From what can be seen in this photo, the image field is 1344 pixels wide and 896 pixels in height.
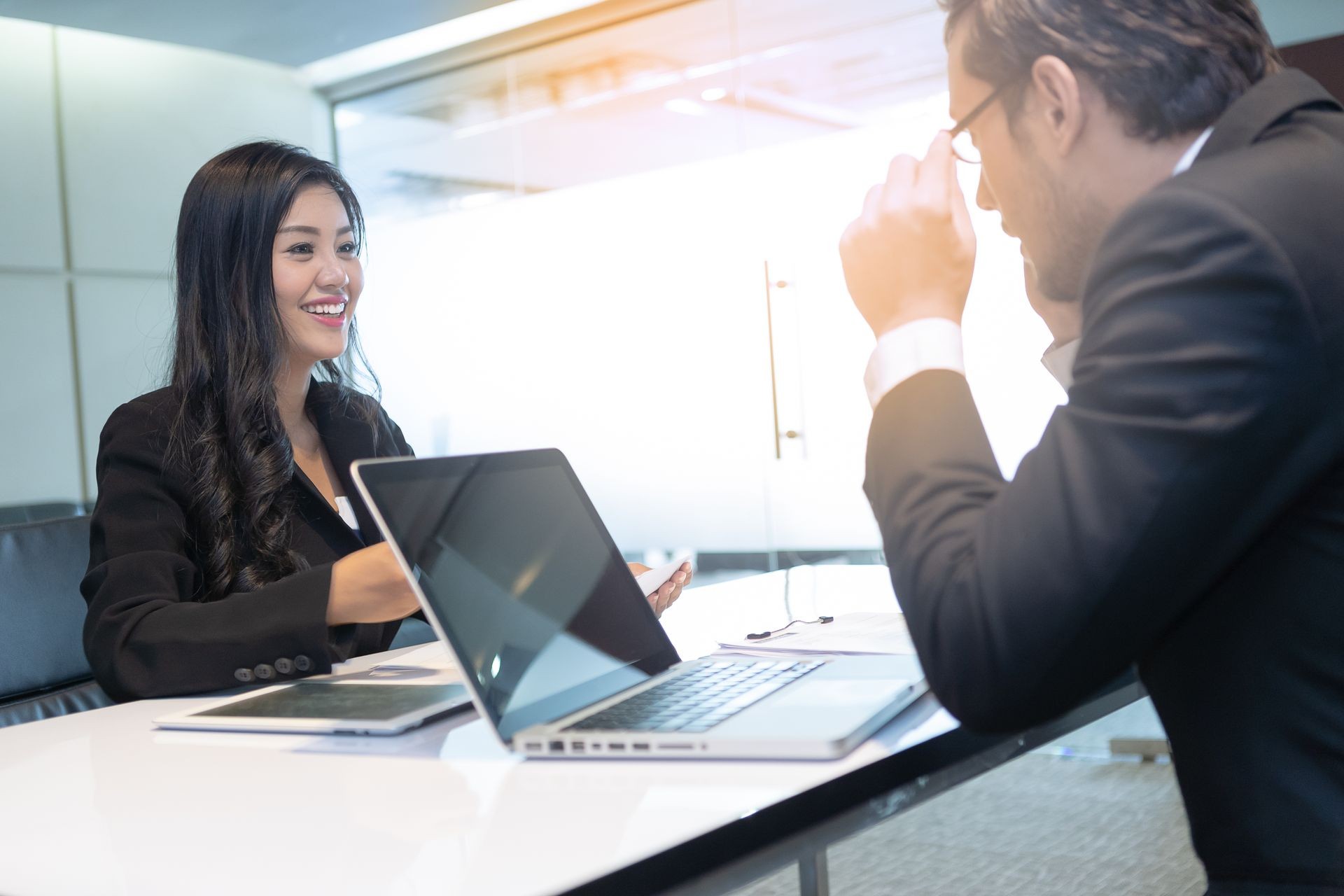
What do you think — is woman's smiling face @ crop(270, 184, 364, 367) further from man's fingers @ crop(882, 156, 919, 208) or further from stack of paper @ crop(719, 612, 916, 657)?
man's fingers @ crop(882, 156, 919, 208)

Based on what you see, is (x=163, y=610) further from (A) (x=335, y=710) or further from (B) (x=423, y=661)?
(A) (x=335, y=710)

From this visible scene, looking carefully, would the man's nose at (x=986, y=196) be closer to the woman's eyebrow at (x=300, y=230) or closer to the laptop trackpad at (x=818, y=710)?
the laptop trackpad at (x=818, y=710)

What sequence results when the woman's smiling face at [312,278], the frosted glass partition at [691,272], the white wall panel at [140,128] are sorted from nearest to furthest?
the woman's smiling face at [312,278] → the frosted glass partition at [691,272] → the white wall panel at [140,128]

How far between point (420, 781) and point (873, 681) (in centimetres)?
38

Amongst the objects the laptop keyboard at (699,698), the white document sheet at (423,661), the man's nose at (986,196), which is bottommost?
the white document sheet at (423,661)

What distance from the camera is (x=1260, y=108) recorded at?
0.77m

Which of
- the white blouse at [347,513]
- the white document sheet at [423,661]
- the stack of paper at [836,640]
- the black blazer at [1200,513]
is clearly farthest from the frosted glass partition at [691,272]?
the black blazer at [1200,513]

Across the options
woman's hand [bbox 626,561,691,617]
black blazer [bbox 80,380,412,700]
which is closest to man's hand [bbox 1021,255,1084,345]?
woman's hand [bbox 626,561,691,617]

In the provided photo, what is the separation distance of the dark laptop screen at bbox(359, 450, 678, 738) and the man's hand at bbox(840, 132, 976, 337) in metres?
0.37

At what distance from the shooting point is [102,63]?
5.33 m

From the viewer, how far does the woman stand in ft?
4.21

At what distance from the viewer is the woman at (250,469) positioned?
1283 millimetres

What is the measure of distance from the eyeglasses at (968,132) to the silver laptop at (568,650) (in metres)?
0.43

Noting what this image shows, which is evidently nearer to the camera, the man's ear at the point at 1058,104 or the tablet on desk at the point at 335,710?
the man's ear at the point at 1058,104
